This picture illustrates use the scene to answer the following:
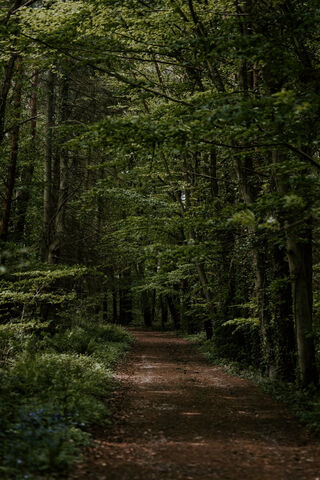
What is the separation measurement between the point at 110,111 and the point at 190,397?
15.7 metres

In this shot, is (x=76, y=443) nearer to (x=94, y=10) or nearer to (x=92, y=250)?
(x=94, y=10)

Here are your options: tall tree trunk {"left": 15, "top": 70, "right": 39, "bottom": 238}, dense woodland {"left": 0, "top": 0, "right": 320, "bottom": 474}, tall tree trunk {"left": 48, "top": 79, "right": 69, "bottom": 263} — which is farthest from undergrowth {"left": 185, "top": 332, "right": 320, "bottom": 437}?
tall tree trunk {"left": 15, "top": 70, "right": 39, "bottom": 238}

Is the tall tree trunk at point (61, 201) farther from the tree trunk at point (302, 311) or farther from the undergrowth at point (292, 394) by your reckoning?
the tree trunk at point (302, 311)

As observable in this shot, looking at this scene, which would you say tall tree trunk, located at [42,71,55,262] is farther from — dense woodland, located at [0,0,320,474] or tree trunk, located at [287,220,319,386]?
tree trunk, located at [287,220,319,386]

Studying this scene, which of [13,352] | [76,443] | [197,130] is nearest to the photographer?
[76,443]

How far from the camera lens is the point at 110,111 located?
2103cm

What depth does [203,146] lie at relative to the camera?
856 cm

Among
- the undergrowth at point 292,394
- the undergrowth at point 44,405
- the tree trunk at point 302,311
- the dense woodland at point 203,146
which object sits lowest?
the undergrowth at point 292,394

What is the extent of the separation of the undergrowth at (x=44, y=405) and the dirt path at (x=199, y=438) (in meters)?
0.35

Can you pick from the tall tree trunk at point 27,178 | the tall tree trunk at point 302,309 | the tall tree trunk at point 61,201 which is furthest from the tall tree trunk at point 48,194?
the tall tree trunk at point 302,309

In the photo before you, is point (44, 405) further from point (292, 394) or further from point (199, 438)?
point (292, 394)

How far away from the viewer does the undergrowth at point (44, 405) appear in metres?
4.87

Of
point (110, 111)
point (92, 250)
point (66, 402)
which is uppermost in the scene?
point (110, 111)

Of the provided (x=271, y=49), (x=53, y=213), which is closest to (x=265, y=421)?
(x=271, y=49)
